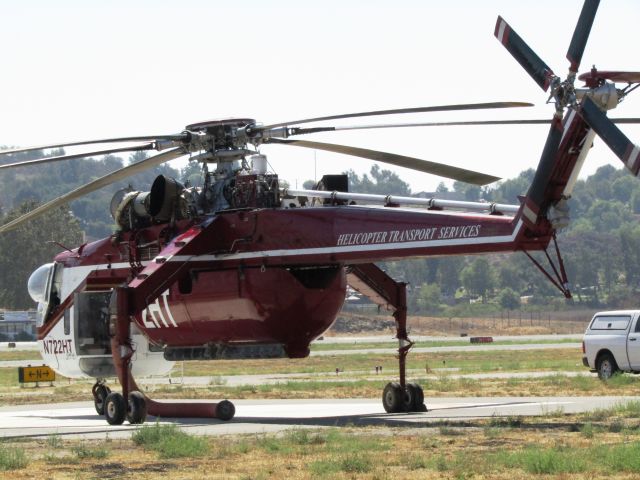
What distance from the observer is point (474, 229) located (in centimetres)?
2202

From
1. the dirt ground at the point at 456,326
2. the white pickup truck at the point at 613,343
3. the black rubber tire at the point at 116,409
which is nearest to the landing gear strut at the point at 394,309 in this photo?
the black rubber tire at the point at 116,409

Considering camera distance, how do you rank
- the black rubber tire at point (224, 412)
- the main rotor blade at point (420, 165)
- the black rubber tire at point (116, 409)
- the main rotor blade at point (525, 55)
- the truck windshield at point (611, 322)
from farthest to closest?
the truck windshield at point (611, 322) < the black rubber tire at point (224, 412) < the black rubber tire at point (116, 409) < the main rotor blade at point (420, 165) < the main rotor blade at point (525, 55)

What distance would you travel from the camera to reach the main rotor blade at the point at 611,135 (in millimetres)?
17969

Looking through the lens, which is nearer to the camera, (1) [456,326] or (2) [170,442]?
(2) [170,442]

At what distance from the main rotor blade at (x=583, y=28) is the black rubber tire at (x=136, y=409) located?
11442mm

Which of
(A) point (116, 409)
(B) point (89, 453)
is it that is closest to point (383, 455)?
(B) point (89, 453)

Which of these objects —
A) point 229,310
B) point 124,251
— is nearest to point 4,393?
point 124,251

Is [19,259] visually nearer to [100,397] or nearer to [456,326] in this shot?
[456,326]

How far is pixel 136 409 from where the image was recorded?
25188 millimetres

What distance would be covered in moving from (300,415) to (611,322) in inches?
498

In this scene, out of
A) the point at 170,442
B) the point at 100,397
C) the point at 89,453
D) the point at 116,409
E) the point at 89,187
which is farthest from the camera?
the point at 100,397

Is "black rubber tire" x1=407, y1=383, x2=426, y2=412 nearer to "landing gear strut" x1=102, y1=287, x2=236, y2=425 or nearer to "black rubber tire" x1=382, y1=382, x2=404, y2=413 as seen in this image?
"black rubber tire" x1=382, y1=382, x2=404, y2=413

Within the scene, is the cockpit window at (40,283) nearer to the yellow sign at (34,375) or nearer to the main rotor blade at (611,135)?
the yellow sign at (34,375)

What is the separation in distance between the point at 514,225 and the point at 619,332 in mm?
15593
